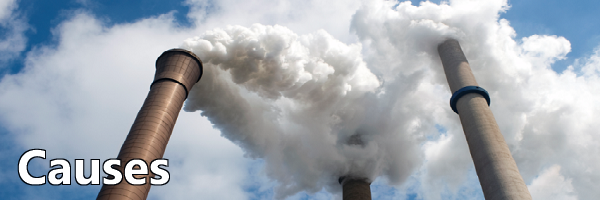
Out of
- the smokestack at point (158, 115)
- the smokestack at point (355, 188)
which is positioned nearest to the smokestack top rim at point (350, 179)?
the smokestack at point (355, 188)

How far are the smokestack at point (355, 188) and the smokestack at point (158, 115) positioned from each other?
17.9m

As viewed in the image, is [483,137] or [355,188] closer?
[483,137]

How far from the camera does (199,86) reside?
28.4m

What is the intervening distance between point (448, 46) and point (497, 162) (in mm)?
13037

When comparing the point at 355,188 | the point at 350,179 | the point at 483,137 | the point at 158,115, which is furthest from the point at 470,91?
the point at 158,115

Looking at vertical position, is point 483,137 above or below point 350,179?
below

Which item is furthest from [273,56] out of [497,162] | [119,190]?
[497,162]

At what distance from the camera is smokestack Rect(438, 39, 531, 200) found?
21625 millimetres

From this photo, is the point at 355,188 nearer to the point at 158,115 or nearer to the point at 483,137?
the point at 483,137

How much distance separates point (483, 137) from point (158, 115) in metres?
20.6

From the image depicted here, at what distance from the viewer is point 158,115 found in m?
21.0

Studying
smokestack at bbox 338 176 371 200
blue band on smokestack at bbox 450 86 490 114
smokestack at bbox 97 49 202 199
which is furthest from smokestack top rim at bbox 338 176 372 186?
smokestack at bbox 97 49 202 199

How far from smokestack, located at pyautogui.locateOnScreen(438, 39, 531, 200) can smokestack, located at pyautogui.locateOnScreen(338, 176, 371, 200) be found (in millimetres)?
11563

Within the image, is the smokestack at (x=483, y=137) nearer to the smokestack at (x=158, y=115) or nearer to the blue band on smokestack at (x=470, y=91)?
the blue band on smokestack at (x=470, y=91)
